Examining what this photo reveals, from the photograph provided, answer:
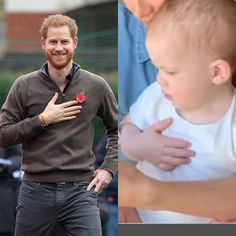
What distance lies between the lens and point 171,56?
3459mm

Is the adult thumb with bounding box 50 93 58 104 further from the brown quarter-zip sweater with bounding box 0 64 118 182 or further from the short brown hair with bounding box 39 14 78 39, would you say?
the short brown hair with bounding box 39 14 78 39

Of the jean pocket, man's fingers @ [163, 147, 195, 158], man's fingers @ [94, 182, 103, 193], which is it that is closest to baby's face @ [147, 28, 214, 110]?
man's fingers @ [163, 147, 195, 158]

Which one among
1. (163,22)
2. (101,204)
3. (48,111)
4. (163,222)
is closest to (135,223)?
(163,222)

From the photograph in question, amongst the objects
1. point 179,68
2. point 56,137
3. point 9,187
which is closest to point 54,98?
point 56,137

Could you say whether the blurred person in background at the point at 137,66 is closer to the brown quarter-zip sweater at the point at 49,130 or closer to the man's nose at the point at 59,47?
the brown quarter-zip sweater at the point at 49,130

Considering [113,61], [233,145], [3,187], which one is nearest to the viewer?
[233,145]

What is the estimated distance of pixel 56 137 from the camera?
3.51 metres

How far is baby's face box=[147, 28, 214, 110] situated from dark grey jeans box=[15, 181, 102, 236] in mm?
669

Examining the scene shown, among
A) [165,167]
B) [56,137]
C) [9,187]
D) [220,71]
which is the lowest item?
[9,187]

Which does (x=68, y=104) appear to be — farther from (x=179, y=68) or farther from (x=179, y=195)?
(x=179, y=195)

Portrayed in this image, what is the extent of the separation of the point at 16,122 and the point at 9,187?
4.76 ft

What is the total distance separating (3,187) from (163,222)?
169 centimetres

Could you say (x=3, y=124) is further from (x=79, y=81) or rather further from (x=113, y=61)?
(x=113, y=61)

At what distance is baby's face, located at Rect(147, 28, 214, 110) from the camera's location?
344cm
